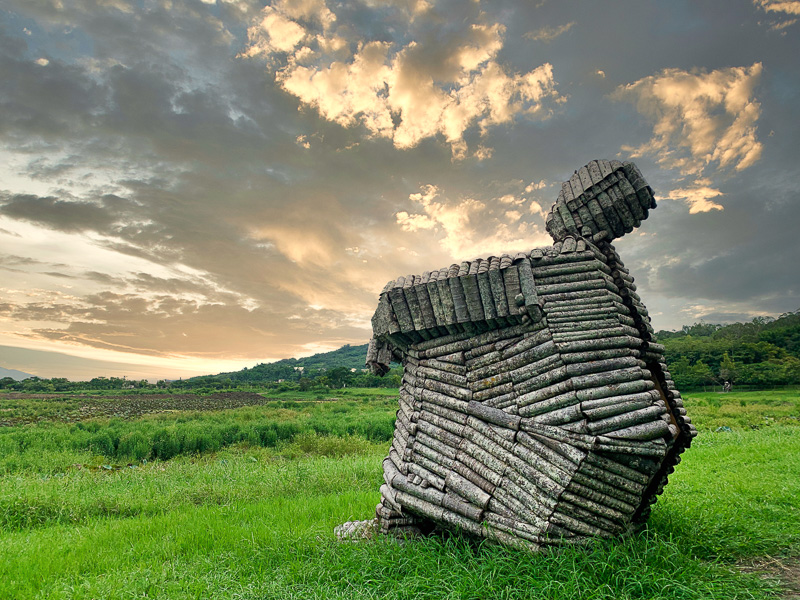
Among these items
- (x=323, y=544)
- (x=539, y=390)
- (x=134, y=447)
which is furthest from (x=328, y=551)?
(x=134, y=447)

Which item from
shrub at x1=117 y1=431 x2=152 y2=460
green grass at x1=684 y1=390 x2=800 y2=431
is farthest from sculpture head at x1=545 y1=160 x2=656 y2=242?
shrub at x1=117 y1=431 x2=152 y2=460

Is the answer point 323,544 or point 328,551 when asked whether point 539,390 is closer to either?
point 328,551

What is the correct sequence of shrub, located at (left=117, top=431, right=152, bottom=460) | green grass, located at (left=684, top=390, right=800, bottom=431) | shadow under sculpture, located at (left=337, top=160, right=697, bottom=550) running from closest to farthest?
shadow under sculpture, located at (left=337, top=160, right=697, bottom=550) < shrub, located at (left=117, top=431, right=152, bottom=460) < green grass, located at (left=684, top=390, right=800, bottom=431)

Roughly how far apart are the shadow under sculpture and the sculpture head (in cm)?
2

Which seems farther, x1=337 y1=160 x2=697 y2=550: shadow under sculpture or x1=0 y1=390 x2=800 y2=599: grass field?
x1=337 y1=160 x2=697 y2=550: shadow under sculpture

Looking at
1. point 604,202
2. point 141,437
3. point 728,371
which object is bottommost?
point 141,437

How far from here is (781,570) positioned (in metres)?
4.49

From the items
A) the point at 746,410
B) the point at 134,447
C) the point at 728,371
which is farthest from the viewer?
the point at 728,371

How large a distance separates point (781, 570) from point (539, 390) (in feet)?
9.55

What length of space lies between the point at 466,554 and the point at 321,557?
5.31 ft

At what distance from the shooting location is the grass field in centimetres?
396

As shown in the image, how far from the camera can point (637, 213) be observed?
5367 millimetres

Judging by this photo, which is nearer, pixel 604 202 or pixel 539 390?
pixel 539 390

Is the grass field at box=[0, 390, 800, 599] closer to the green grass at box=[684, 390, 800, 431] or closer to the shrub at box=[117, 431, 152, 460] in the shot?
the shrub at box=[117, 431, 152, 460]
